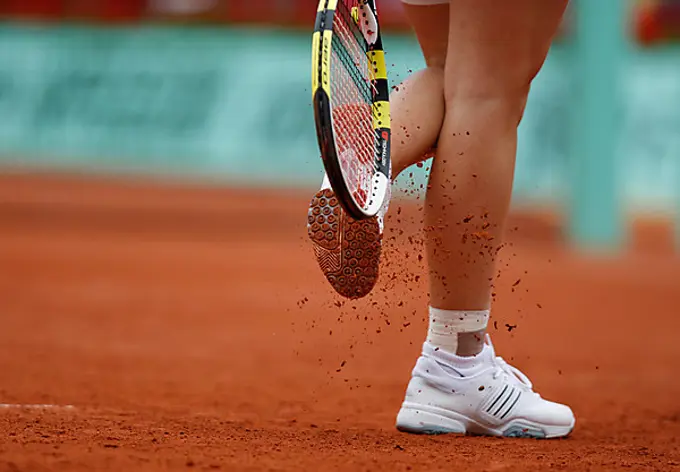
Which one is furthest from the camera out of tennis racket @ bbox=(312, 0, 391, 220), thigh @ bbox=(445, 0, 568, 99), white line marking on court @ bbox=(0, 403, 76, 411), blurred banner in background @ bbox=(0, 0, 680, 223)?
blurred banner in background @ bbox=(0, 0, 680, 223)

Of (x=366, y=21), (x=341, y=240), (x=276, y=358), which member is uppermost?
(x=366, y=21)

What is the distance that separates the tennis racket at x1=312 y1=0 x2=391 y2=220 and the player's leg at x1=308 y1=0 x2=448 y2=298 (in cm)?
5

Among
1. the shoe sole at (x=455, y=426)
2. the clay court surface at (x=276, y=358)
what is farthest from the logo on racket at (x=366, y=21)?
the shoe sole at (x=455, y=426)

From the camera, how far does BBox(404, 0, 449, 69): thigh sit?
2053 mm

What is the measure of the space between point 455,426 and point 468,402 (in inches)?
2.1

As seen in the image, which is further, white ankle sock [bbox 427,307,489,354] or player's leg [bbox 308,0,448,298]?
white ankle sock [bbox 427,307,489,354]

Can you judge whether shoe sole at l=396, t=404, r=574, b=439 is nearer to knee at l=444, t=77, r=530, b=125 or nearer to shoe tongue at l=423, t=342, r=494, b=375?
shoe tongue at l=423, t=342, r=494, b=375

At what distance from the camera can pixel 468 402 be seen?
6.79 ft

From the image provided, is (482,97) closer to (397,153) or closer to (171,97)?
(397,153)

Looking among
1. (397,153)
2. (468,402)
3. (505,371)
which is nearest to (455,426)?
(468,402)

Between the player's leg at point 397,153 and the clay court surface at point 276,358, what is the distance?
0.66ft

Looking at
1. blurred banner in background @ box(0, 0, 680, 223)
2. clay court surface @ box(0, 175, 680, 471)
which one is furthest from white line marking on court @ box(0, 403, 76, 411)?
blurred banner in background @ box(0, 0, 680, 223)

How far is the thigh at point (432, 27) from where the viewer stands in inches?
80.8

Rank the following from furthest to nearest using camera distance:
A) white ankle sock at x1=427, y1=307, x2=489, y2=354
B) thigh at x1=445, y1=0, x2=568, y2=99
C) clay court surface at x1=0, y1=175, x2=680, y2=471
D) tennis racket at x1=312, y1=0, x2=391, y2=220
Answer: white ankle sock at x1=427, y1=307, x2=489, y2=354, thigh at x1=445, y1=0, x2=568, y2=99, clay court surface at x1=0, y1=175, x2=680, y2=471, tennis racket at x1=312, y1=0, x2=391, y2=220
